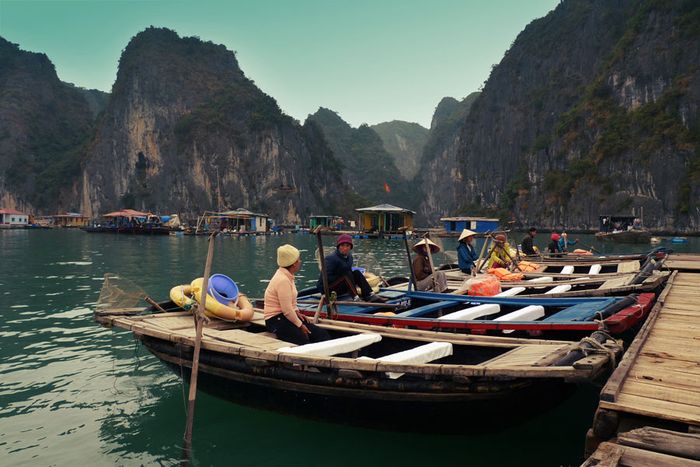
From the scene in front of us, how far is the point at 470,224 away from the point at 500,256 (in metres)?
63.7

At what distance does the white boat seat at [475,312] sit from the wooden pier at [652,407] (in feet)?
7.99

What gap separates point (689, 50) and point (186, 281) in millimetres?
90104

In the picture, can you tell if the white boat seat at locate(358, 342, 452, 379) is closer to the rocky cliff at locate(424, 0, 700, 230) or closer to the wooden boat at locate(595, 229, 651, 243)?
the wooden boat at locate(595, 229, 651, 243)

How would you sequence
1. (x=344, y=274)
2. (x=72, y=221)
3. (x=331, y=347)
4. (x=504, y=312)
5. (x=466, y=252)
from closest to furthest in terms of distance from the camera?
(x=331, y=347), (x=504, y=312), (x=344, y=274), (x=466, y=252), (x=72, y=221)

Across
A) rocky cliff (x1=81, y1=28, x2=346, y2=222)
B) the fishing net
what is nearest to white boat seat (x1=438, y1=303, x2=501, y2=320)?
the fishing net

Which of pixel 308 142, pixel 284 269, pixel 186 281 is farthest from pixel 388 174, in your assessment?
pixel 284 269

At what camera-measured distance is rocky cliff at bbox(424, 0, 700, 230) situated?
7225 centimetres

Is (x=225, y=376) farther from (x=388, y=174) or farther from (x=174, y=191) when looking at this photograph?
(x=388, y=174)

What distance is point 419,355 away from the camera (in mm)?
4965

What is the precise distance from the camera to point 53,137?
129250mm

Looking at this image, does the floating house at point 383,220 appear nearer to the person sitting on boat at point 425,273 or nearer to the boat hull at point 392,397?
the person sitting on boat at point 425,273

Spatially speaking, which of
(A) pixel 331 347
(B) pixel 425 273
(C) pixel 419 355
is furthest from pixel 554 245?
(A) pixel 331 347

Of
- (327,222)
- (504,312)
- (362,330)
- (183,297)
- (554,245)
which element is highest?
(327,222)

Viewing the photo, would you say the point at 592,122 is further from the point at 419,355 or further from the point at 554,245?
the point at 419,355
